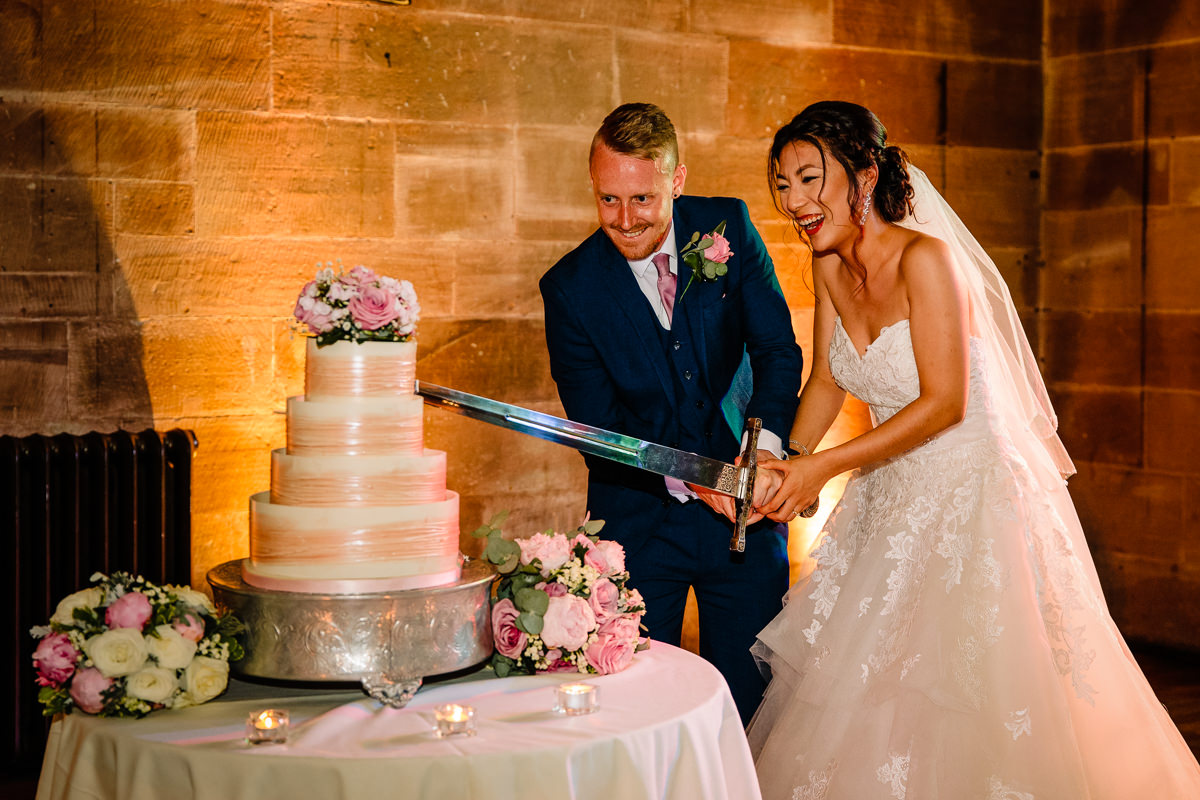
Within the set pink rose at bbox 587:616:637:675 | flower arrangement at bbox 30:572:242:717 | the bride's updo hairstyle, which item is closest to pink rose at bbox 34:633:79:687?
flower arrangement at bbox 30:572:242:717

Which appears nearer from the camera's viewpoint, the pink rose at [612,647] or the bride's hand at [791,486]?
the pink rose at [612,647]

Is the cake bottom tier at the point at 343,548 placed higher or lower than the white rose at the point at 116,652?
higher

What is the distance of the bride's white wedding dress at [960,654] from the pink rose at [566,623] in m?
0.83

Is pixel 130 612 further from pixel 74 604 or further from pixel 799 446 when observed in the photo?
pixel 799 446

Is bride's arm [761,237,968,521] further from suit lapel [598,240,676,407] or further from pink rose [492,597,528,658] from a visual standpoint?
pink rose [492,597,528,658]

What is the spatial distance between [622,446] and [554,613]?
0.41 meters

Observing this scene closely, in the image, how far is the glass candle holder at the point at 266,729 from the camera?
6.69 ft

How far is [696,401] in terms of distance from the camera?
3.45 m

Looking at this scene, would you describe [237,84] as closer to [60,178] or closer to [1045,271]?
[60,178]

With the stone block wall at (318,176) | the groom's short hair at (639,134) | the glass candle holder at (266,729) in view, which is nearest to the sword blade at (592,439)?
the glass candle holder at (266,729)

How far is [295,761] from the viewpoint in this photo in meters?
1.97

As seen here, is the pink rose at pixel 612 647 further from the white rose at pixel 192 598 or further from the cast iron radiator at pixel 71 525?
the cast iron radiator at pixel 71 525

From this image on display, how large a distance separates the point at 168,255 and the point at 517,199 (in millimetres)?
1429

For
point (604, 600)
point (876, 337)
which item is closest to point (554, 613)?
point (604, 600)
